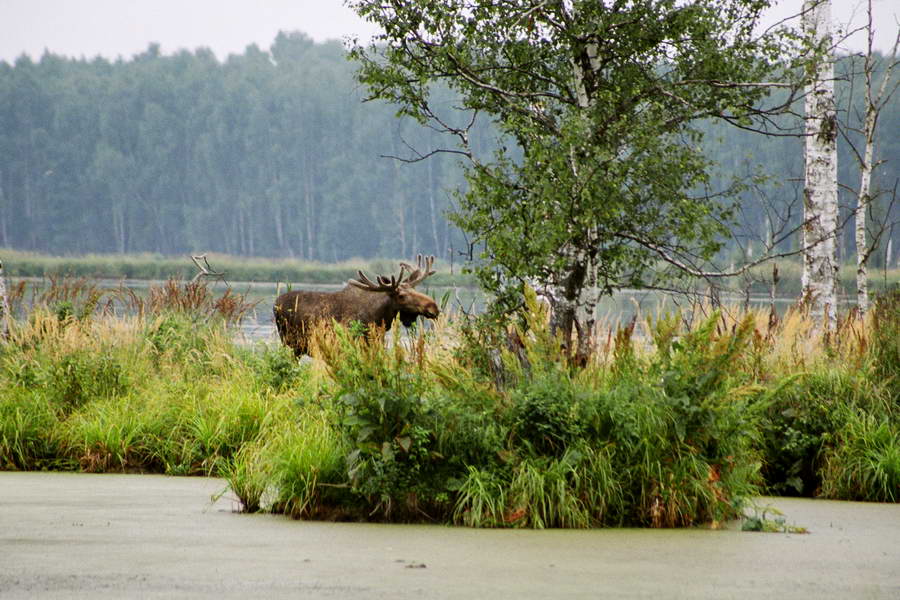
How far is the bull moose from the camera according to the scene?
42.5ft

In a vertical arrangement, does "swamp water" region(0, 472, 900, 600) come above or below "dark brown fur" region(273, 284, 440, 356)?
below

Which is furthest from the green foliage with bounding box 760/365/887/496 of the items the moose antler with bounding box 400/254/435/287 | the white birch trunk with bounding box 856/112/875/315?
the moose antler with bounding box 400/254/435/287

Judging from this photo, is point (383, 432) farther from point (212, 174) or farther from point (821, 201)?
point (212, 174)

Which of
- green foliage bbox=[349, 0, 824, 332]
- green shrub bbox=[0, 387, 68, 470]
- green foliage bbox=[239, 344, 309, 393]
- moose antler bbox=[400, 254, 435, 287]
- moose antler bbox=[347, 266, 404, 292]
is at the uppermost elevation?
green foliage bbox=[349, 0, 824, 332]

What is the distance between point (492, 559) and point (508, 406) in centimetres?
147

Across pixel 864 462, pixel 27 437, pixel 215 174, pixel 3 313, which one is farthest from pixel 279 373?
pixel 215 174

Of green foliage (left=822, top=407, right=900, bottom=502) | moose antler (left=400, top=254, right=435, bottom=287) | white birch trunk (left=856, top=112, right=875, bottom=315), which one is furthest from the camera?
white birch trunk (left=856, top=112, right=875, bottom=315)

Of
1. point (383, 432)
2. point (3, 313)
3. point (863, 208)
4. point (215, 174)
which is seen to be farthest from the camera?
point (215, 174)

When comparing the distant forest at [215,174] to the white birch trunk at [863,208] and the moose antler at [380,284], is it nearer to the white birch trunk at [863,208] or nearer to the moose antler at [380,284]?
the white birch trunk at [863,208]

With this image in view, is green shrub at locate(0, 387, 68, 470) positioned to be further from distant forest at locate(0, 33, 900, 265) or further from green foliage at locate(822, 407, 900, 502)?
distant forest at locate(0, 33, 900, 265)

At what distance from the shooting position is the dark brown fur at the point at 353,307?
1295 cm

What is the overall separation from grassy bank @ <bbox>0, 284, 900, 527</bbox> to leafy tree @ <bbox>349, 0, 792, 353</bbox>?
0.80 m

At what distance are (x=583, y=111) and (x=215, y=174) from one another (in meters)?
92.8

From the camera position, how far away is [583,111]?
27.1 feet
